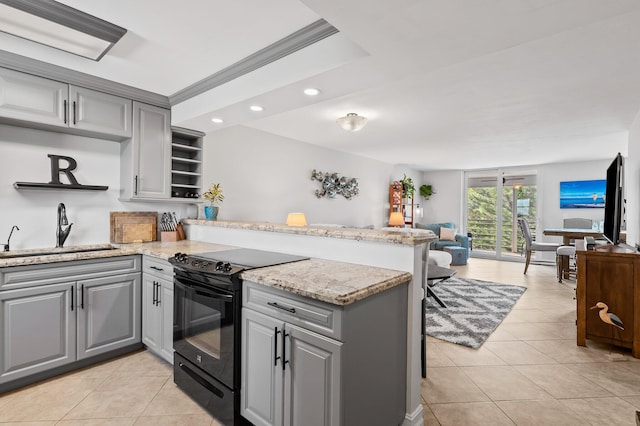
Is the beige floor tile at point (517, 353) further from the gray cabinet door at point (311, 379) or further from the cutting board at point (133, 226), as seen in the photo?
the cutting board at point (133, 226)

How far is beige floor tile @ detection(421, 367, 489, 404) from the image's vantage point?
A: 2.14 metres

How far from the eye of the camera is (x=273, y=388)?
1597 mm

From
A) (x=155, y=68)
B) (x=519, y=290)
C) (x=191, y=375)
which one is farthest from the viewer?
(x=519, y=290)

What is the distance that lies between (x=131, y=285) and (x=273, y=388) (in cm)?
177

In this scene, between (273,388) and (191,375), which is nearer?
(273,388)

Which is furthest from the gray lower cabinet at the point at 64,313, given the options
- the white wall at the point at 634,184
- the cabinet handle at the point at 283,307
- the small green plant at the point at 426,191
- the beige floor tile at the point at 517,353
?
the small green plant at the point at 426,191

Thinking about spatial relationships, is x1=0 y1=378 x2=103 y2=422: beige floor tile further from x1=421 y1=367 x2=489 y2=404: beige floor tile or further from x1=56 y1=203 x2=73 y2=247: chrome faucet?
x1=421 y1=367 x2=489 y2=404: beige floor tile

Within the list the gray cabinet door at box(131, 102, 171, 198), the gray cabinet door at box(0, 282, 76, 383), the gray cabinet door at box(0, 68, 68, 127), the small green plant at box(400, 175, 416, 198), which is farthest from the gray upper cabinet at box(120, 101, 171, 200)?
the small green plant at box(400, 175, 416, 198)

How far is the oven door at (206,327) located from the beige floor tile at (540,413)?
1.73m

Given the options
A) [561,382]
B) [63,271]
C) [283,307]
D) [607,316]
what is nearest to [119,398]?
[63,271]

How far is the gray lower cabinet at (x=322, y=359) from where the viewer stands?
1.38 meters

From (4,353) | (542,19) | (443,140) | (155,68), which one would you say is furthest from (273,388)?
(443,140)

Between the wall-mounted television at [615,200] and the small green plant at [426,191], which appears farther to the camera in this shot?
the small green plant at [426,191]

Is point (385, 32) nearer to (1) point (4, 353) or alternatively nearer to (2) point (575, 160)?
(1) point (4, 353)
